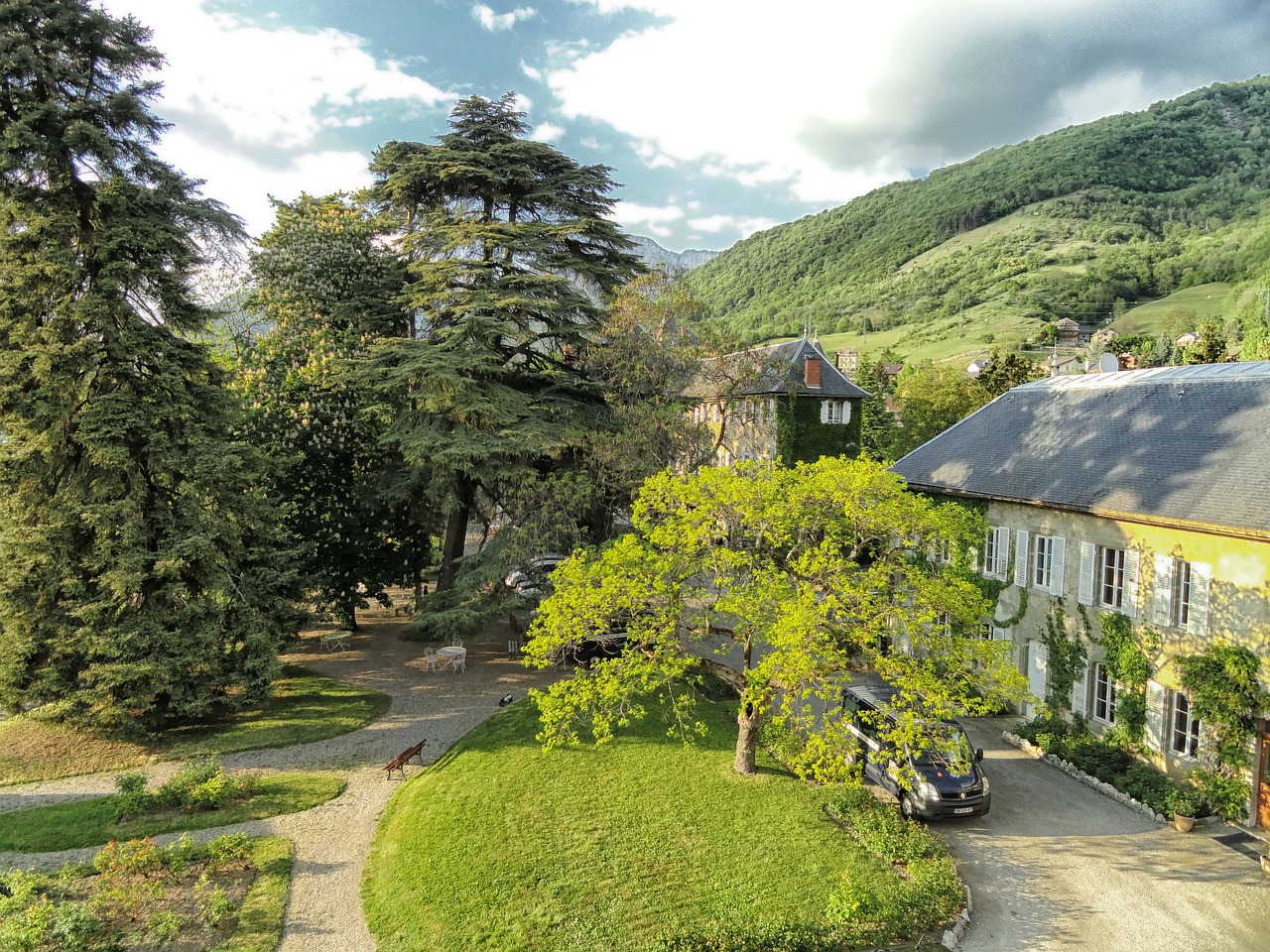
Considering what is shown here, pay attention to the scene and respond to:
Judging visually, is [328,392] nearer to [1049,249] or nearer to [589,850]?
[589,850]

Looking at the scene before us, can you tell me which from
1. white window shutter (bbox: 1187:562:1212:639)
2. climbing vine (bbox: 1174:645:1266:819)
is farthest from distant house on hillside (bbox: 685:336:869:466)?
climbing vine (bbox: 1174:645:1266:819)

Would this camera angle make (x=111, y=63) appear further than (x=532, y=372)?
No

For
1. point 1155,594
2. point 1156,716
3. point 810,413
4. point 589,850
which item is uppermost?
point 810,413

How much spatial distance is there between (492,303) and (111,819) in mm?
16702

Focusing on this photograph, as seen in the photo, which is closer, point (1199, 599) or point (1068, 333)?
point (1199, 599)

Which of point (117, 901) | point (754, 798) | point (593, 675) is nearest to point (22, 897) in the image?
point (117, 901)

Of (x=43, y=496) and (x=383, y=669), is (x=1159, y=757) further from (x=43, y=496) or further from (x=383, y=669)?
(x=43, y=496)

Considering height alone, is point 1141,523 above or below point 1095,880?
above

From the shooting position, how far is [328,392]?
2558 centimetres

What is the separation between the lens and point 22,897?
11.0 m

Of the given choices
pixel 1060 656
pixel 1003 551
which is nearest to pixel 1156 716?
pixel 1060 656

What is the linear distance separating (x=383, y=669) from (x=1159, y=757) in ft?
73.9

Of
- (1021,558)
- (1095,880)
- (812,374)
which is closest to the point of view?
(1095,880)

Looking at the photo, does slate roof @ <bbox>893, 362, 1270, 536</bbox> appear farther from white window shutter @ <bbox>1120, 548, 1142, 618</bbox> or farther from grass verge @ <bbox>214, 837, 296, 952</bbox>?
grass verge @ <bbox>214, 837, 296, 952</bbox>
